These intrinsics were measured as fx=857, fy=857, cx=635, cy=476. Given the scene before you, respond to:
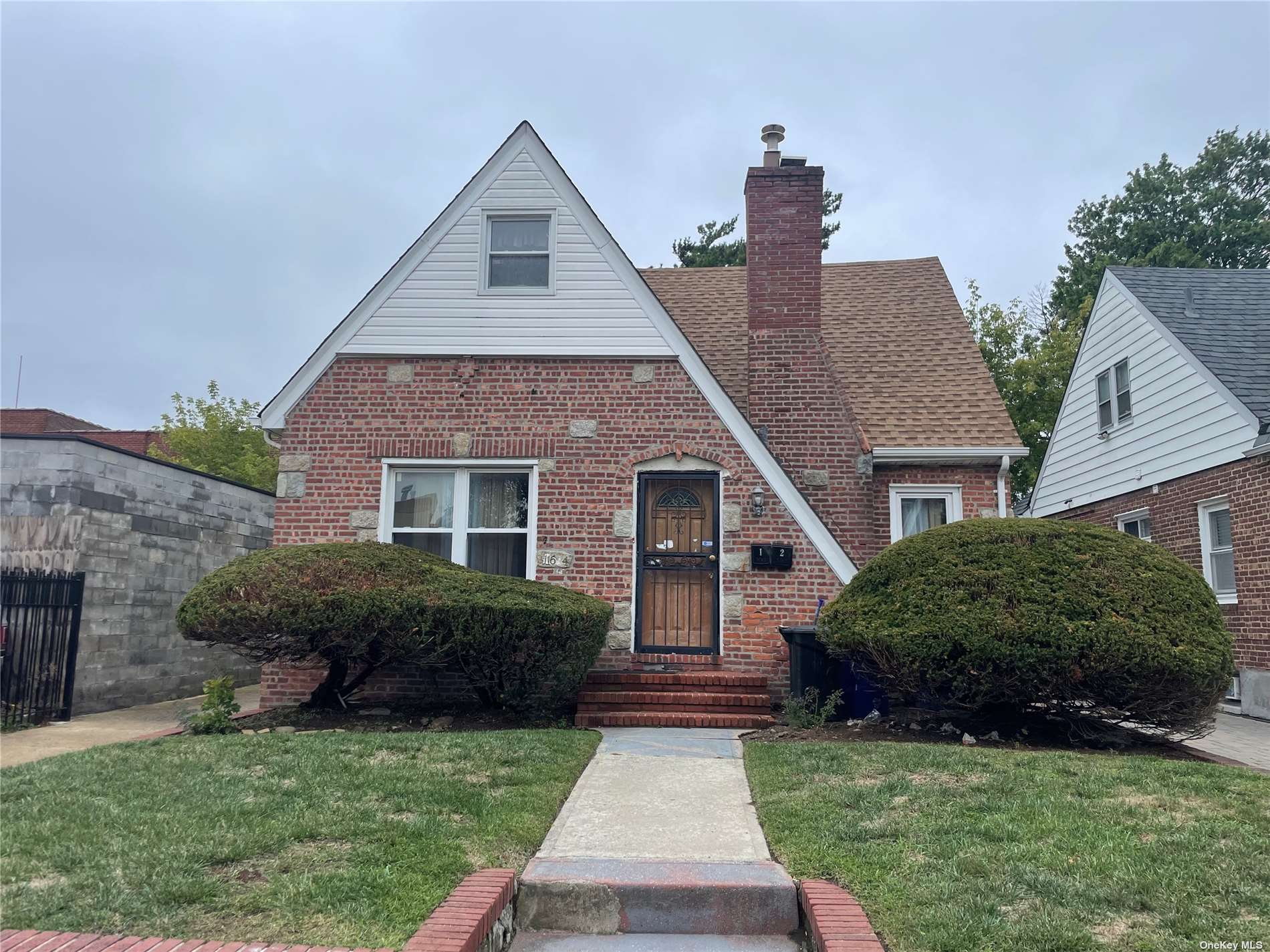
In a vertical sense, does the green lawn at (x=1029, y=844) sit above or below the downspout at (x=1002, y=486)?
below

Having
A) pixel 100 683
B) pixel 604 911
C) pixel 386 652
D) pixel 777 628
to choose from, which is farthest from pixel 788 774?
pixel 100 683

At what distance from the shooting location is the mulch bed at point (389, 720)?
783 centimetres

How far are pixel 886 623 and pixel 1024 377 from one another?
2147cm

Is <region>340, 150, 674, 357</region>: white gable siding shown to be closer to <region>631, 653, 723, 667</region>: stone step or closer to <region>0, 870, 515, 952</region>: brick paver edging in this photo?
<region>631, 653, 723, 667</region>: stone step

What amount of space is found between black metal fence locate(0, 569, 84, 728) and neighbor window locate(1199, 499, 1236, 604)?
47.8 ft

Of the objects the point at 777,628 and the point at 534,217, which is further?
the point at 534,217

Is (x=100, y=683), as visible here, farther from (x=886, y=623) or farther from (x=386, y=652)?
(x=886, y=623)

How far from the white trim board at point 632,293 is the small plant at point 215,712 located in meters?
3.07

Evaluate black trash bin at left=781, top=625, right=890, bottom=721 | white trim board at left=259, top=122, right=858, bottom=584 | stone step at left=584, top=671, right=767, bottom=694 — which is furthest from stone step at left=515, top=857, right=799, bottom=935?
white trim board at left=259, top=122, right=858, bottom=584

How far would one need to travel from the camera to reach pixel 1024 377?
25.9 metres

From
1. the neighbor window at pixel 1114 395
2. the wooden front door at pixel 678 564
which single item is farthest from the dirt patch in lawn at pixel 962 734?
the neighbor window at pixel 1114 395

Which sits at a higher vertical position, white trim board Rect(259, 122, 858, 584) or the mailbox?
white trim board Rect(259, 122, 858, 584)

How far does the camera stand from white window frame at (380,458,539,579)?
9492mm

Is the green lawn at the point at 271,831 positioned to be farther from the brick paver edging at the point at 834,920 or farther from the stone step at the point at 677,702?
the stone step at the point at 677,702
